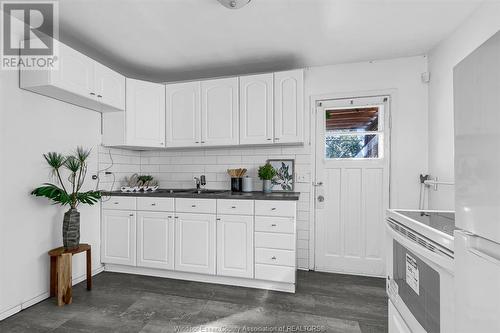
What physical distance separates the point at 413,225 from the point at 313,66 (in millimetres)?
2601

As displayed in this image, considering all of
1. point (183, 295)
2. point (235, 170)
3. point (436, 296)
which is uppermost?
point (235, 170)

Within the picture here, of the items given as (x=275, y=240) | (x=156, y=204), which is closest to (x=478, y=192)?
(x=275, y=240)

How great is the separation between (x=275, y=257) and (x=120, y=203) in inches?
74.2

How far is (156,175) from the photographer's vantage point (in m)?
3.60

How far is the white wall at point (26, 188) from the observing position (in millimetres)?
2062

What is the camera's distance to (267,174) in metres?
2.94

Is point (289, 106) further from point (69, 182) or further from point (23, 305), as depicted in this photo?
point (23, 305)

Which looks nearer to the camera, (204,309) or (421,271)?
(421,271)

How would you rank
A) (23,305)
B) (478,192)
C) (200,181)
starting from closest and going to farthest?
(478,192) < (23,305) < (200,181)

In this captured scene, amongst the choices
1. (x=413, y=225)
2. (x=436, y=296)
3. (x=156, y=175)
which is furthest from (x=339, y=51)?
(x=156, y=175)

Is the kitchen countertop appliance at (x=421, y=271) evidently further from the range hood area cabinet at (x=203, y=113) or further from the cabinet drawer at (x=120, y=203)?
the cabinet drawer at (x=120, y=203)

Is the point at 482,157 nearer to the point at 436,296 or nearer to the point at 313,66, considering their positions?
the point at 436,296

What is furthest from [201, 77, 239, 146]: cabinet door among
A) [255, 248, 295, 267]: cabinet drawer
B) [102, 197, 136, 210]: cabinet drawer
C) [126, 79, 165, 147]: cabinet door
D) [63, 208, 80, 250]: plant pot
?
[63, 208, 80, 250]: plant pot

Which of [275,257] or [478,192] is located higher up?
[478,192]
